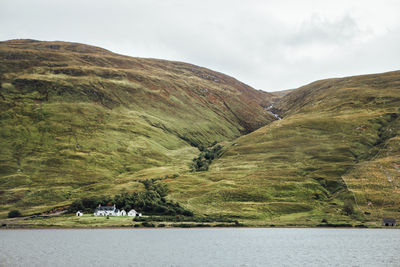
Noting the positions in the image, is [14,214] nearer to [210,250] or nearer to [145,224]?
[145,224]

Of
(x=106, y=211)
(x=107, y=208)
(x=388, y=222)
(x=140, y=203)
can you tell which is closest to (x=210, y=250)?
(x=140, y=203)

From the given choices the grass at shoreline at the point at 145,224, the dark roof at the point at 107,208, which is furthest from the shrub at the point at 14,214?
the dark roof at the point at 107,208

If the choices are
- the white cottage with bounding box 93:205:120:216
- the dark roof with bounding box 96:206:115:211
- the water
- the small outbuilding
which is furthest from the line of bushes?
the small outbuilding

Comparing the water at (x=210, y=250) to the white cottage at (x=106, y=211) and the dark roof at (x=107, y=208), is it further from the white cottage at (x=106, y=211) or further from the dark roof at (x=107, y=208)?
the dark roof at (x=107, y=208)

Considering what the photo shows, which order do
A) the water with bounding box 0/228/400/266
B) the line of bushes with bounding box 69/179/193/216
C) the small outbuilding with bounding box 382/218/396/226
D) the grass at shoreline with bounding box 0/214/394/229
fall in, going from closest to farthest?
the water with bounding box 0/228/400/266 → the small outbuilding with bounding box 382/218/396/226 → the grass at shoreline with bounding box 0/214/394/229 → the line of bushes with bounding box 69/179/193/216

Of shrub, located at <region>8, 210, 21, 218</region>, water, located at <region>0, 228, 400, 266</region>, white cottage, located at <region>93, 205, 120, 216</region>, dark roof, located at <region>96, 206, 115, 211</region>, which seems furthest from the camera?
shrub, located at <region>8, 210, 21, 218</region>

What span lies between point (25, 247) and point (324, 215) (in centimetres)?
12154

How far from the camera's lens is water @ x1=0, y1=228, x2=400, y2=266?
77625mm

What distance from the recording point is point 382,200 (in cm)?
17300

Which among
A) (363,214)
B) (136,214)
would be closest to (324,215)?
(363,214)

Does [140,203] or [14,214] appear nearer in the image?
[140,203]

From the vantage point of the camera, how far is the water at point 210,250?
7762cm

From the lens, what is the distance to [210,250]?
3814 inches

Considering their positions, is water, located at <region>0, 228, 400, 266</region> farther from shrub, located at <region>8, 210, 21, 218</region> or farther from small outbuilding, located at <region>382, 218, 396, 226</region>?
shrub, located at <region>8, 210, 21, 218</region>
